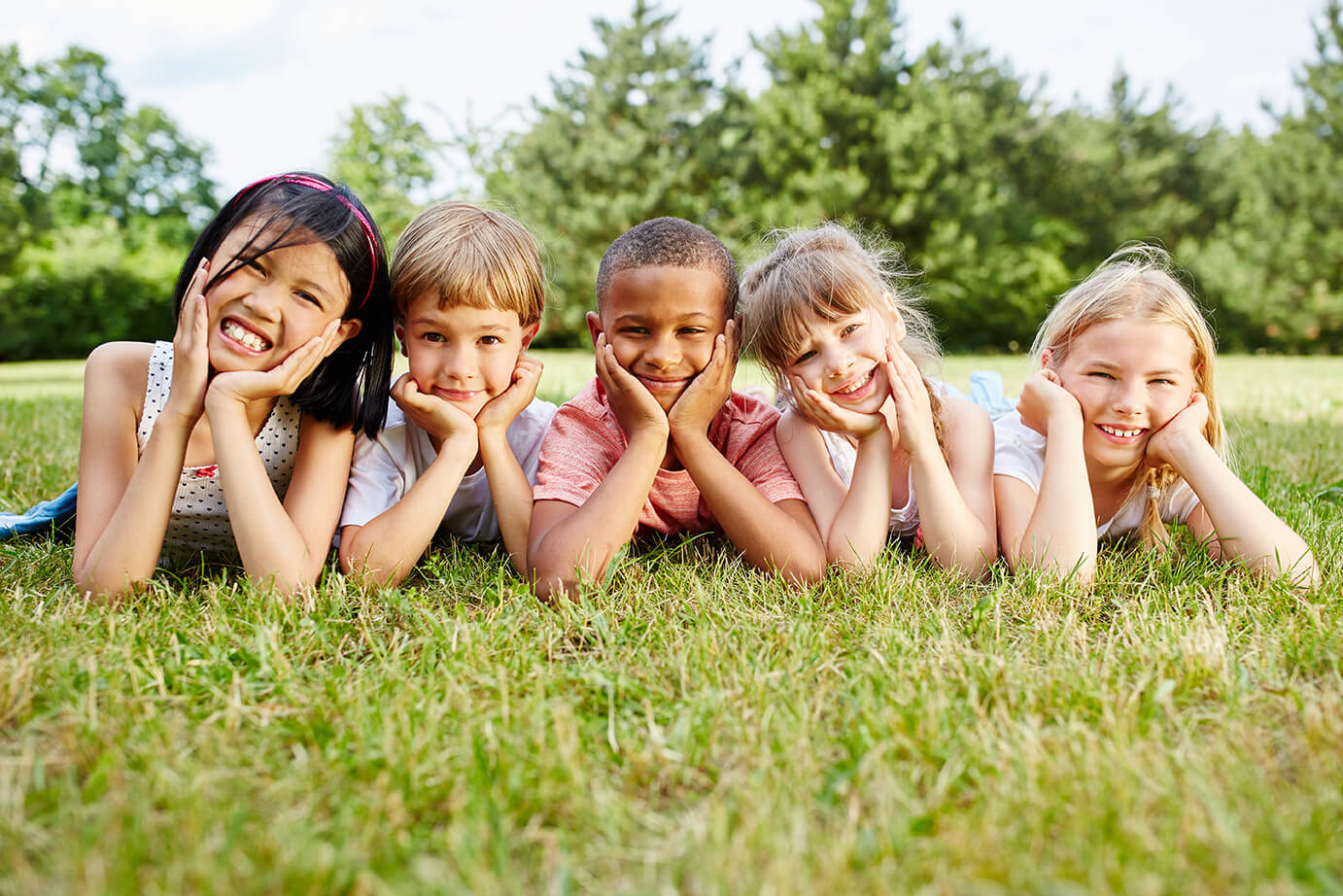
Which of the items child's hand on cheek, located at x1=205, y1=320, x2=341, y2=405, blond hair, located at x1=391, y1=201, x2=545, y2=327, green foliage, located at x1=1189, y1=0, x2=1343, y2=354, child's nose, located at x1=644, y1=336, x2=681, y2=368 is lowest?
child's hand on cheek, located at x1=205, y1=320, x2=341, y2=405

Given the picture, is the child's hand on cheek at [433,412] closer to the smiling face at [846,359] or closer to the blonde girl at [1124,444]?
the smiling face at [846,359]

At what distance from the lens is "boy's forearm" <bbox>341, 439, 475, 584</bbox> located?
253cm

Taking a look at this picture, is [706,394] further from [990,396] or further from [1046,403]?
[990,396]

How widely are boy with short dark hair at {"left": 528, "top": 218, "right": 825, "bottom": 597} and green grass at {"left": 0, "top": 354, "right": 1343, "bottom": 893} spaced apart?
0.54ft

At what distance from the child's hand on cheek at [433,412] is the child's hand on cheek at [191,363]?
1.75ft

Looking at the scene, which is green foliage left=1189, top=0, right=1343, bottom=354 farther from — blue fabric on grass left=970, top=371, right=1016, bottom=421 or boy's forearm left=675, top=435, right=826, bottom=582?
→ boy's forearm left=675, top=435, right=826, bottom=582

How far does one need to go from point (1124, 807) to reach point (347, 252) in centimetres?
229

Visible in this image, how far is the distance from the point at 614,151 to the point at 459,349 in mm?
24976

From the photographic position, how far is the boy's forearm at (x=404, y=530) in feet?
8.30

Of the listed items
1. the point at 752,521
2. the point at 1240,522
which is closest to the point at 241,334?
the point at 752,521

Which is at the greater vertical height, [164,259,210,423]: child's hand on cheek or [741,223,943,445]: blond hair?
[741,223,943,445]: blond hair

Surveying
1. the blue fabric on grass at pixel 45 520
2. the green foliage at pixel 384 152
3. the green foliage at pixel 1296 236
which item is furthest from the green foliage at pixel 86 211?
the green foliage at pixel 1296 236

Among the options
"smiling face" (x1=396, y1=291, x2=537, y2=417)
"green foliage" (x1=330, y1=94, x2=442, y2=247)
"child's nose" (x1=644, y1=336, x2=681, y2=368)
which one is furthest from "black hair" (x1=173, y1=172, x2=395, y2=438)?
"green foliage" (x1=330, y1=94, x2=442, y2=247)

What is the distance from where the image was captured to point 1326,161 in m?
24.8
